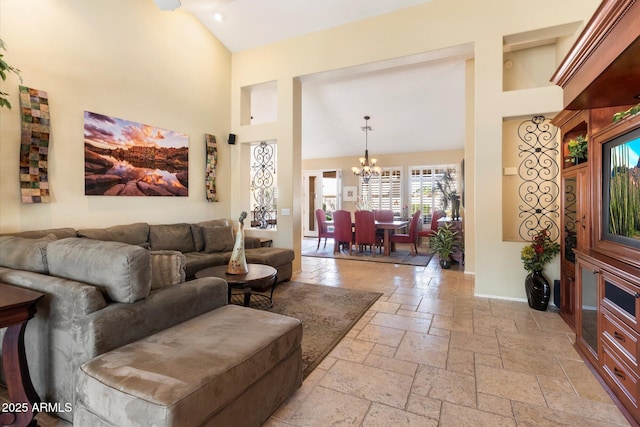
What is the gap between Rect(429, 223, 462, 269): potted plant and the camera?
5.38 m

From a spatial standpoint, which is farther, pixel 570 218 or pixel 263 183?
pixel 263 183

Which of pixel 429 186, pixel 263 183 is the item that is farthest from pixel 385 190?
pixel 263 183

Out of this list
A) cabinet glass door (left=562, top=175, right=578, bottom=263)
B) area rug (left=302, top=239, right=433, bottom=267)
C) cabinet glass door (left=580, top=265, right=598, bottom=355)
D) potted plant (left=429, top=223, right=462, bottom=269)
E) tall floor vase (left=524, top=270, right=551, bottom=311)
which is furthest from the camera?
area rug (left=302, top=239, right=433, bottom=267)

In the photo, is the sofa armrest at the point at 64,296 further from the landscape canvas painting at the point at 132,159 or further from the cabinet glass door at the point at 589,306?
the cabinet glass door at the point at 589,306

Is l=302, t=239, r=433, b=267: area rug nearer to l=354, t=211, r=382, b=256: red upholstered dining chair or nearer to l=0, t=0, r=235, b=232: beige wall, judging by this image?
l=354, t=211, r=382, b=256: red upholstered dining chair

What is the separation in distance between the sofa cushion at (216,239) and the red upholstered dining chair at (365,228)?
2.85 meters

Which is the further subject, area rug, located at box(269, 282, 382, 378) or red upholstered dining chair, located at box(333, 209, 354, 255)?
red upholstered dining chair, located at box(333, 209, 354, 255)

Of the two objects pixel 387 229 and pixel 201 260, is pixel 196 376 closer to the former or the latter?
pixel 201 260

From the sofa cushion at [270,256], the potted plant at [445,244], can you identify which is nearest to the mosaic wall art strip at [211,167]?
the sofa cushion at [270,256]

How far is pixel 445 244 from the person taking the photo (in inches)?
212

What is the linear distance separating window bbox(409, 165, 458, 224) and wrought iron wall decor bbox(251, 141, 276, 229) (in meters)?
4.75

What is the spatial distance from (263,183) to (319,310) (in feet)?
10.5

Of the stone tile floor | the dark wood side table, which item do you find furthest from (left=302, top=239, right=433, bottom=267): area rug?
the dark wood side table

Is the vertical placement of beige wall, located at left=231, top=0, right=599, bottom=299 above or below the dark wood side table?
above
